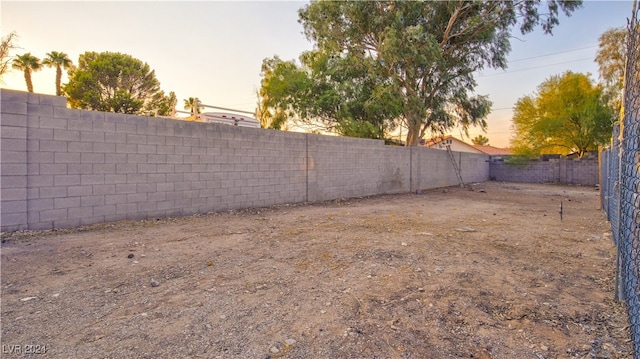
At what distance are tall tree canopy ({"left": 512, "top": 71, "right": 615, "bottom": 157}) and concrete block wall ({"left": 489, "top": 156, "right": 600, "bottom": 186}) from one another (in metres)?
0.92

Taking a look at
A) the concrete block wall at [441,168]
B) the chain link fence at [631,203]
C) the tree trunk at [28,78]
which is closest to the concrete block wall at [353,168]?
the concrete block wall at [441,168]

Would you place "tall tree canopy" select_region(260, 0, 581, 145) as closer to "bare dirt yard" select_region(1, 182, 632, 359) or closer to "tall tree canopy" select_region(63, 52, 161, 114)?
"bare dirt yard" select_region(1, 182, 632, 359)

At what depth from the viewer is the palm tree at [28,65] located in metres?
18.3

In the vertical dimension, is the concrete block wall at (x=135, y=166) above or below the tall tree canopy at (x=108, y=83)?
below

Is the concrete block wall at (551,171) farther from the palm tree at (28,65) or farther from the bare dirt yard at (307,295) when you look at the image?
the palm tree at (28,65)

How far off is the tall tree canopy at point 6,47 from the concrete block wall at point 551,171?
26.4 meters

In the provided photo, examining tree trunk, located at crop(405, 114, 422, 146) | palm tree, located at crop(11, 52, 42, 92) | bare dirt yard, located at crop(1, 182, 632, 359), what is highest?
palm tree, located at crop(11, 52, 42, 92)

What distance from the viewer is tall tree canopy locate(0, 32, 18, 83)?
1441 cm

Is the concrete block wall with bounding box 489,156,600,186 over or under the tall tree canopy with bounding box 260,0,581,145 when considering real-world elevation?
under

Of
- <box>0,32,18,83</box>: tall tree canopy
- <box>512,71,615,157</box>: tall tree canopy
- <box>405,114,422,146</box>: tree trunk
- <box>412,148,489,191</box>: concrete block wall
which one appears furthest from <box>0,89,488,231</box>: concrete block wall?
<box>0,32,18,83</box>: tall tree canopy

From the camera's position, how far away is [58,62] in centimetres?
2189

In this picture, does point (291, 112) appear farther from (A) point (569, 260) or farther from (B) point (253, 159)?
(A) point (569, 260)

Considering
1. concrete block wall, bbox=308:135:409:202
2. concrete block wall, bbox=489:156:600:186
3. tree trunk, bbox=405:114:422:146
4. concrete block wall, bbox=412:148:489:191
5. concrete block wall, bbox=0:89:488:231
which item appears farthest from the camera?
concrete block wall, bbox=489:156:600:186

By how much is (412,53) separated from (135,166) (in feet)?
31.6
